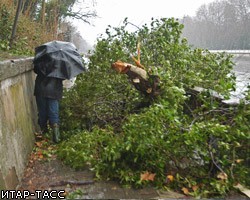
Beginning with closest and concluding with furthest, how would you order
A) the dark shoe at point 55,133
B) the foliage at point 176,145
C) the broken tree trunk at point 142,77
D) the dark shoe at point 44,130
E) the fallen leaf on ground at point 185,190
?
the fallen leaf on ground at point 185,190
the foliage at point 176,145
the broken tree trunk at point 142,77
the dark shoe at point 55,133
the dark shoe at point 44,130

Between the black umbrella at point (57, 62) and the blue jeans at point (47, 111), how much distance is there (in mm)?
499

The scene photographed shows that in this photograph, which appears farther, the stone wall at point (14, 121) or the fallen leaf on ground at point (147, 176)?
the fallen leaf on ground at point (147, 176)

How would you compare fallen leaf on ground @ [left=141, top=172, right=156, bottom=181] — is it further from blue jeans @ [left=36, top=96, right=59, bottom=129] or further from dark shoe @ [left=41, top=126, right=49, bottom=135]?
dark shoe @ [left=41, top=126, right=49, bottom=135]

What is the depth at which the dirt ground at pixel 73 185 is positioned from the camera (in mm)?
3605

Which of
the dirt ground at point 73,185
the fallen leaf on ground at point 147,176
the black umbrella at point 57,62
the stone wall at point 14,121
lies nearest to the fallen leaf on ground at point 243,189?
the dirt ground at point 73,185

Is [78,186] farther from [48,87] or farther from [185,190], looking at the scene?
[48,87]

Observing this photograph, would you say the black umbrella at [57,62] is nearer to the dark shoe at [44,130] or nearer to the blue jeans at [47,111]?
the blue jeans at [47,111]


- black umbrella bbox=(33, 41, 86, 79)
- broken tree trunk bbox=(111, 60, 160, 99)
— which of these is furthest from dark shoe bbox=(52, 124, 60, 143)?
broken tree trunk bbox=(111, 60, 160, 99)

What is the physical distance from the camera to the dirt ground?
3605mm

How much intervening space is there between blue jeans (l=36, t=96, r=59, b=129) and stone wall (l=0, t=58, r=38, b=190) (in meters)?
0.19

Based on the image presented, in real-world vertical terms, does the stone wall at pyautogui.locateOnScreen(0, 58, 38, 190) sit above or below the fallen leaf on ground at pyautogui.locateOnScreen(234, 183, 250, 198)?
above

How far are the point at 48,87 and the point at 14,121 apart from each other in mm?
1447

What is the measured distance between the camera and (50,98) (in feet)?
18.1

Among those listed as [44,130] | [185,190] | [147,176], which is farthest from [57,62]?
[185,190]
